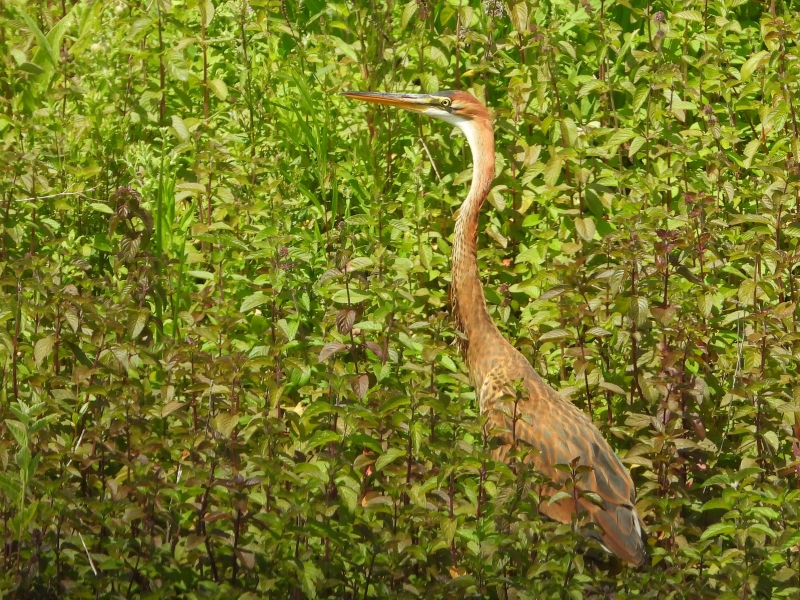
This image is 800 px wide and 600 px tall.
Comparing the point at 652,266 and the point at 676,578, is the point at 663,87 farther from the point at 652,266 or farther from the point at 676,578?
the point at 676,578

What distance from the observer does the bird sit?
14.2 feet

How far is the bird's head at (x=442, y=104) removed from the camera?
556 centimetres

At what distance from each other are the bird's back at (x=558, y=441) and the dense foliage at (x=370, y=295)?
12 cm

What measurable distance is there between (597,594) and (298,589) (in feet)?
2.96

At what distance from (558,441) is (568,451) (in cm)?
6

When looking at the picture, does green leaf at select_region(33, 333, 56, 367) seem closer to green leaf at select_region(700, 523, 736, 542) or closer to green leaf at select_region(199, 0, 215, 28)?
green leaf at select_region(199, 0, 215, 28)

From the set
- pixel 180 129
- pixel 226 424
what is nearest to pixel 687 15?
pixel 180 129

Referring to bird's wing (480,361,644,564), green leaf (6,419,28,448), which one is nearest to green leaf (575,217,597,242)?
bird's wing (480,361,644,564)

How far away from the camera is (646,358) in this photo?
484cm

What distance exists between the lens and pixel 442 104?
18.5 feet

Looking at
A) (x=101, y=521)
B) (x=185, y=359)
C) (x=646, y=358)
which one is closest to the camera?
(x=101, y=521)

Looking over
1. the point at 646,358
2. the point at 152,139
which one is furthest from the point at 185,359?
the point at 152,139

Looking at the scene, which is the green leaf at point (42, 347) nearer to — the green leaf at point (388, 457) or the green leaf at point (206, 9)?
the green leaf at point (388, 457)

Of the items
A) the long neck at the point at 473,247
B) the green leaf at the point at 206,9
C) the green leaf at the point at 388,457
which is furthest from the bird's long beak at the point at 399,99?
the green leaf at the point at 388,457
